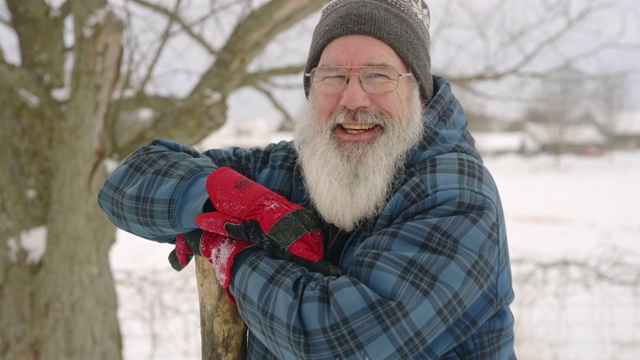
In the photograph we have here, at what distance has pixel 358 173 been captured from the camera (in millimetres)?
1586

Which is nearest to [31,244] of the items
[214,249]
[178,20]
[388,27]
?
[178,20]

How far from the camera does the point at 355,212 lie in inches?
60.2

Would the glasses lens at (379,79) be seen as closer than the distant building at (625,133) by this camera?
Yes

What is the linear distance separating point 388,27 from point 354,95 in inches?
9.4

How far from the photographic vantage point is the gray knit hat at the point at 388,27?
1601 mm

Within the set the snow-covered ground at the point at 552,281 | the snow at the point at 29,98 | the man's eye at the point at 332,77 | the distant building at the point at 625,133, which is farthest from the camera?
the distant building at the point at 625,133

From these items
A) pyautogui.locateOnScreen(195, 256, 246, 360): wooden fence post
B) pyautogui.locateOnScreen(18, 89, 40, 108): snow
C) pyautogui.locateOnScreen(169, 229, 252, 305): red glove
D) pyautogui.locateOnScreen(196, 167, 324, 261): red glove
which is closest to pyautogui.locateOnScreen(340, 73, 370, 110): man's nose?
pyautogui.locateOnScreen(196, 167, 324, 261): red glove

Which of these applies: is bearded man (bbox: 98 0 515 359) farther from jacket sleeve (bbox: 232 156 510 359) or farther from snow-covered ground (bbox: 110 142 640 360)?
snow-covered ground (bbox: 110 142 640 360)

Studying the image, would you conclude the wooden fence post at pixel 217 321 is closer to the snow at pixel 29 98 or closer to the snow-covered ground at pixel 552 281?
the snow at pixel 29 98

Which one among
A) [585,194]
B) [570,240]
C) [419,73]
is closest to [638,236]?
[570,240]

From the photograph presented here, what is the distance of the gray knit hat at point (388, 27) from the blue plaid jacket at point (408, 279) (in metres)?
0.22

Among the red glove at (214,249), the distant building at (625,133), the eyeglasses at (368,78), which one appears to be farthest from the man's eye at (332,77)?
the distant building at (625,133)

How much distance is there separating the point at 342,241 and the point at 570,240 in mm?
11293

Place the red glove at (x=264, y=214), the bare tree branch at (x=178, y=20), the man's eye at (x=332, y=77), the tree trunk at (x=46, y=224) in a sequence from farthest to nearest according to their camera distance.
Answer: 1. the bare tree branch at (x=178, y=20)
2. the tree trunk at (x=46, y=224)
3. the man's eye at (x=332, y=77)
4. the red glove at (x=264, y=214)
